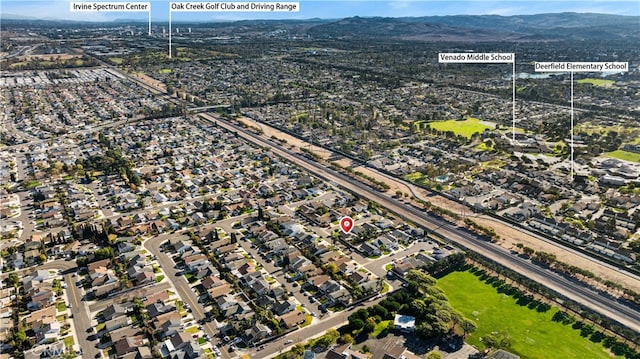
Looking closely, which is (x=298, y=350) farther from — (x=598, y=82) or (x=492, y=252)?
(x=598, y=82)

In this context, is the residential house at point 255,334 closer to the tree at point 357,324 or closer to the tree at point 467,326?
the tree at point 357,324

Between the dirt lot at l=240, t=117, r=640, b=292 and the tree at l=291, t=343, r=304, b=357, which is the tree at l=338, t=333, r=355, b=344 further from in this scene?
the dirt lot at l=240, t=117, r=640, b=292

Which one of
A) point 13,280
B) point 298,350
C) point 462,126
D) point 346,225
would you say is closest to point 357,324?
point 298,350

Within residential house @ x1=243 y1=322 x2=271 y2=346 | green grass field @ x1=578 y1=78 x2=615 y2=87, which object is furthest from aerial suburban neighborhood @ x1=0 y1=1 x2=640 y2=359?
green grass field @ x1=578 y1=78 x2=615 y2=87

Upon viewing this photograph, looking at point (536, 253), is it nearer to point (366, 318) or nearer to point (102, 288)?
point (366, 318)

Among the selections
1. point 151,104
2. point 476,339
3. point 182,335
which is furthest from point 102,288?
point 151,104

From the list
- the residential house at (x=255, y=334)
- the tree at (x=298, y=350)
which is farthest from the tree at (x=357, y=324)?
the residential house at (x=255, y=334)
